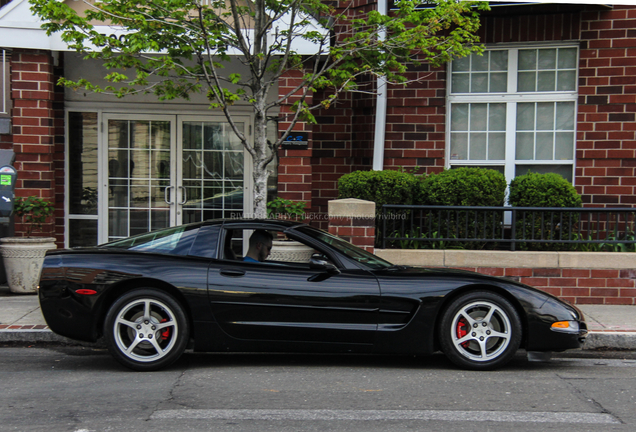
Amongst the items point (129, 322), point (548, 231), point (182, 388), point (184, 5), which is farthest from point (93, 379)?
point (548, 231)

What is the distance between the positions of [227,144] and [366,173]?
3084 mm

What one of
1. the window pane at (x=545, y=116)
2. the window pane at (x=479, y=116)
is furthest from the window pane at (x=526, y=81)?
the window pane at (x=479, y=116)

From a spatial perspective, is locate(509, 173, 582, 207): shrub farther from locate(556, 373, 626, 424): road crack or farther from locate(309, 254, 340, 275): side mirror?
locate(309, 254, 340, 275): side mirror

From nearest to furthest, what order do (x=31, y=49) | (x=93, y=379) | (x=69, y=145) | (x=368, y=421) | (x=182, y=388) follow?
1. (x=368, y=421)
2. (x=182, y=388)
3. (x=93, y=379)
4. (x=31, y=49)
5. (x=69, y=145)

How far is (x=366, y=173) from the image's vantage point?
868 centimetres

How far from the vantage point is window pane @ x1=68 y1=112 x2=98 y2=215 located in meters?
10.6

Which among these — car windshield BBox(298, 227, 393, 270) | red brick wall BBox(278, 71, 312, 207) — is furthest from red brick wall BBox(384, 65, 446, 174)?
car windshield BBox(298, 227, 393, 270)

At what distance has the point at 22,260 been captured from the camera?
8430 mm

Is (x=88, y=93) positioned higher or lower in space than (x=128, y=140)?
higher

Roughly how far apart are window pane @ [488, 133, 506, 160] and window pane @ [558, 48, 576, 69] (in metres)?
1.38

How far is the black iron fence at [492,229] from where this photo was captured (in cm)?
822

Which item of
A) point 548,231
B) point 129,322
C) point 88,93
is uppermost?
point 88,93

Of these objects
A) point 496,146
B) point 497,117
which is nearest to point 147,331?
point 496,146

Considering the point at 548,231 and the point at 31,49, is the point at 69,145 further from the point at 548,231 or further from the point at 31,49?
the point at 548,231
